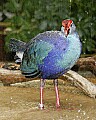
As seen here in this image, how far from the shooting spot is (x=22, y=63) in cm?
522

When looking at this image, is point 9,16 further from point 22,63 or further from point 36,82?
point 22,63

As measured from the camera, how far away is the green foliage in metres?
9.45

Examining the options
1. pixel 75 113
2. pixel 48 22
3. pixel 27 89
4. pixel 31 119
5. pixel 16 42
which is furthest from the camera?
pixel 48 22

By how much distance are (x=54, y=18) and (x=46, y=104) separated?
4352 millimetres

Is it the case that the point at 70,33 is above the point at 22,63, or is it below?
above

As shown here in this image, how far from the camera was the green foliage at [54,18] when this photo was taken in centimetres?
945

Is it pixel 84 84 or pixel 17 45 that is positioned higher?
pixel 17 45

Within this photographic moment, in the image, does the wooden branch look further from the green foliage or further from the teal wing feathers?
the green foliage

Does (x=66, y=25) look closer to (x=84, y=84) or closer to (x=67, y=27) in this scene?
(x=67, y=27)

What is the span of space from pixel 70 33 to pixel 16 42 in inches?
30.8

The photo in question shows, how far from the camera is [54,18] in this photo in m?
9.57

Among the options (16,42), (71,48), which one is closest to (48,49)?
(71,48)

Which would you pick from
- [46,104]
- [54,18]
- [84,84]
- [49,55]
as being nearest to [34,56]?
[49,55]

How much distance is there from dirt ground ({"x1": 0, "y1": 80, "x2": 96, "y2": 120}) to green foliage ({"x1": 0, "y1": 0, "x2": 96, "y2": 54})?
280 centimetres
